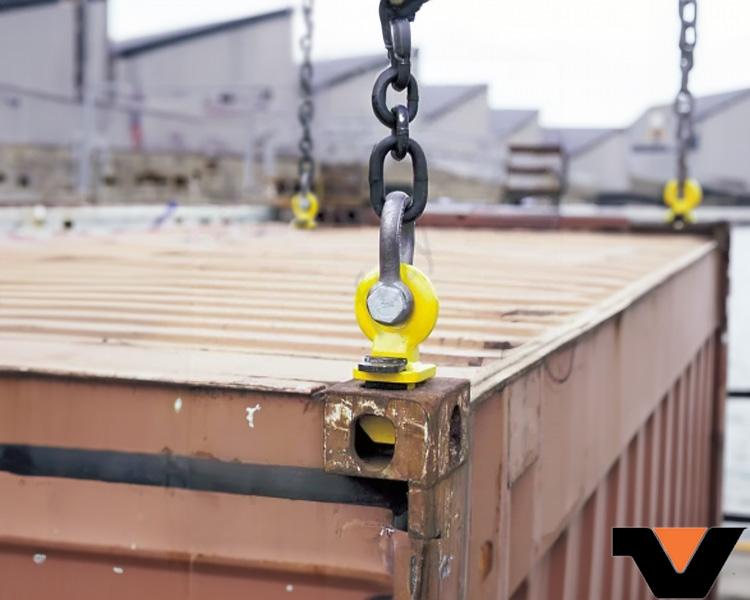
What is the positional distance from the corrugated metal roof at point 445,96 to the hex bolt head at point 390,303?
31.0 meters

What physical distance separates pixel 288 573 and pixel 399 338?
0.36m

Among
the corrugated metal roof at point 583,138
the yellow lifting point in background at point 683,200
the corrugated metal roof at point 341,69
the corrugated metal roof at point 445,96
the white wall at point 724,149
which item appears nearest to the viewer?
the yellow lifting point in background at point 683,200

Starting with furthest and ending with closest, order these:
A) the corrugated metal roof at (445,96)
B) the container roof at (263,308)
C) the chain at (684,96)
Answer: the corrugated metal roof at (445,96) < the chain at (684,96) < the container roof at (263,308)

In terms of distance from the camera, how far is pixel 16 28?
19.6 metres

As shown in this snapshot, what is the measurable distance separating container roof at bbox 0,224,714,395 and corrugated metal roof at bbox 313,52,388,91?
24822mm

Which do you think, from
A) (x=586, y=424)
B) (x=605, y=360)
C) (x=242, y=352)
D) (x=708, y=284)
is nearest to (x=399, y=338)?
(x=242, y=352)

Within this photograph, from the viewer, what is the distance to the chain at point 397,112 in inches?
57.4

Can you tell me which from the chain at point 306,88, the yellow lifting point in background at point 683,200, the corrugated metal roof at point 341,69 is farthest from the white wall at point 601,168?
the chain at point 306,88

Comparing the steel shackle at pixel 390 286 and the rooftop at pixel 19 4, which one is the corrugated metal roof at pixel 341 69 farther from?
the steel shackle at pixel 390 286

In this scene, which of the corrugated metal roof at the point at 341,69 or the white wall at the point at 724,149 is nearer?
the corrugated metal roof at the point at 341,69

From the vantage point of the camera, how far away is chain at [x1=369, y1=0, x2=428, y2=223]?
4.78 feet

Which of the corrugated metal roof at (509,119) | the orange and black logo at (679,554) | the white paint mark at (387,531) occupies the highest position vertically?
the corrugated metal roof at (509,119)

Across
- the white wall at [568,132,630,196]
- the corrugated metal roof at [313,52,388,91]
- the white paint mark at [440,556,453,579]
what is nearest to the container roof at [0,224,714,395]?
the white paint mark at [440,556,453,579]

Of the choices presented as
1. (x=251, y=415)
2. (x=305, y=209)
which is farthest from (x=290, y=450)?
(x=305, y=209)
